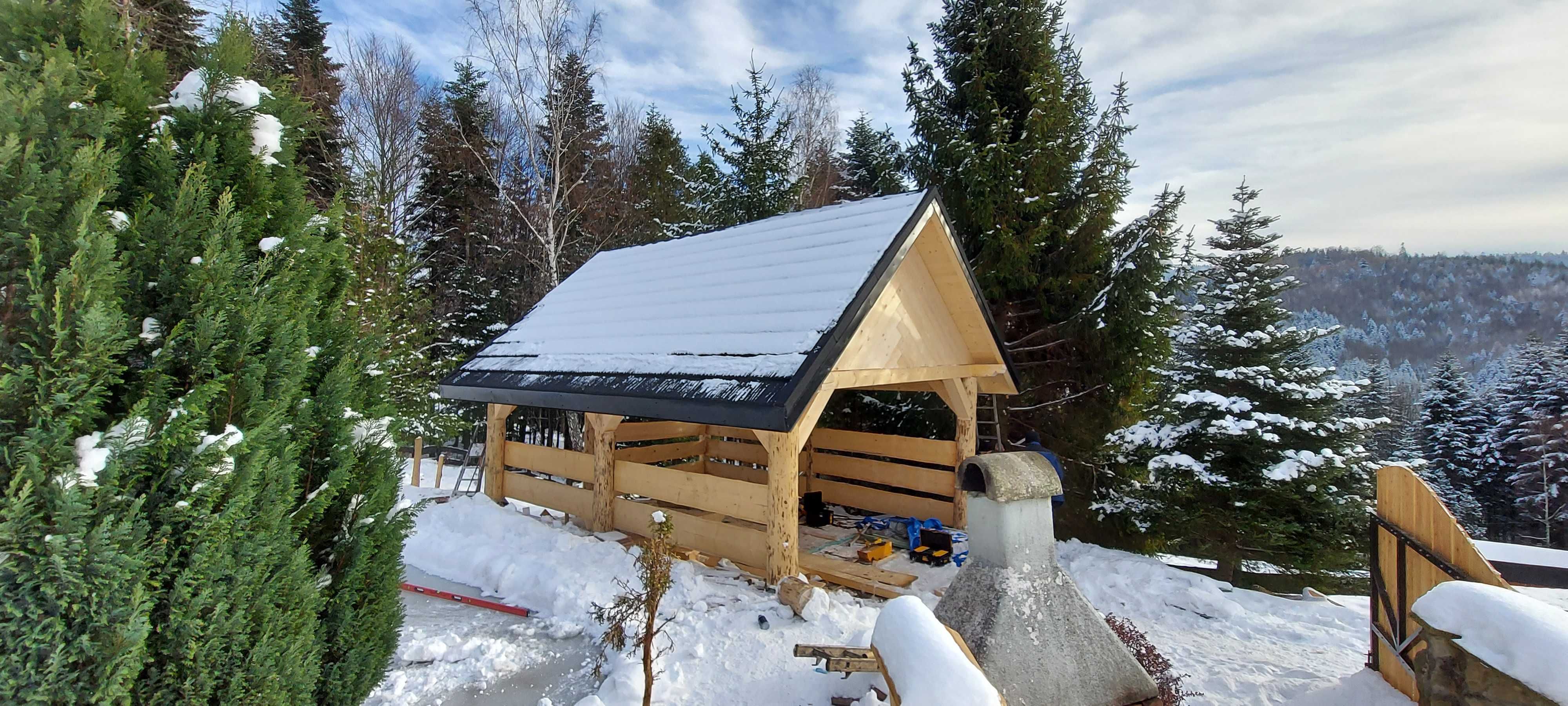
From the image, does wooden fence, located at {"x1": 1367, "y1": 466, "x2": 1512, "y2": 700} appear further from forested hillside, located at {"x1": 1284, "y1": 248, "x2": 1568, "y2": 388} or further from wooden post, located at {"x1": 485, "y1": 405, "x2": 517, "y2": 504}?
forested hillside, located at {"x1": 1284, "y1": 248, "x2": 1568, "y2": 388}

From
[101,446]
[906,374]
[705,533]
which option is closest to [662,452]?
[705,533]

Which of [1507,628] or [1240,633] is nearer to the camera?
[1507,628]

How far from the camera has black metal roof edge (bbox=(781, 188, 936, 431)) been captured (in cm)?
471

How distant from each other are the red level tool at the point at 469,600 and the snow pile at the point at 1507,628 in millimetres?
5591

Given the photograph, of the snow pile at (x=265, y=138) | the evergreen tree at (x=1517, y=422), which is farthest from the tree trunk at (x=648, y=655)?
the evergreen tree at (x=1517, y=422)

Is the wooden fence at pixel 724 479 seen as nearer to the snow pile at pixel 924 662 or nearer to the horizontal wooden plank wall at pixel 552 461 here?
the horizontal wooden plank wall at pixel 552 461

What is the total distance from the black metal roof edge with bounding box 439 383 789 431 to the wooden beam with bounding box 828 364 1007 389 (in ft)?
2.83

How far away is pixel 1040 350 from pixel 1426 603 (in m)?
6.23

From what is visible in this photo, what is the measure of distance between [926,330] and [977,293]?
2.25ft

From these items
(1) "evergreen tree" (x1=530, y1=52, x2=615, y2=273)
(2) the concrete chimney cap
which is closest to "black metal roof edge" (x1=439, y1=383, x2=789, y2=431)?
(2) the concrete chimney cap

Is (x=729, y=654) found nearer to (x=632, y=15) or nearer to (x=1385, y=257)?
(x=632, y=15)

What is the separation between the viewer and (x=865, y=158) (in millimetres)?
17203

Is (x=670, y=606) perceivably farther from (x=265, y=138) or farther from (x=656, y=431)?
(x=656, y=431)

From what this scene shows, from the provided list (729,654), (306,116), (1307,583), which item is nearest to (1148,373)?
(1307,583)
